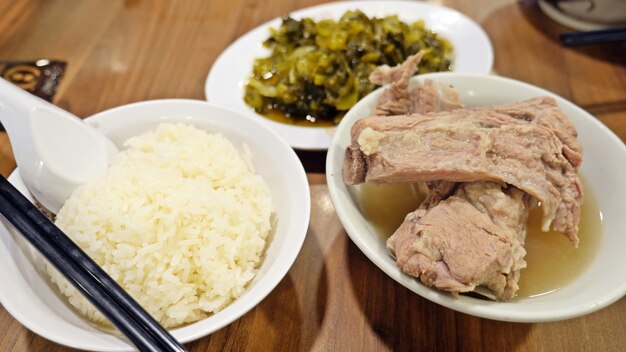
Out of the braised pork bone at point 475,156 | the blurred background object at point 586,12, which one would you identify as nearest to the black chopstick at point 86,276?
the braised pork bone at point 475,156

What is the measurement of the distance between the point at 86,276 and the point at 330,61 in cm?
157

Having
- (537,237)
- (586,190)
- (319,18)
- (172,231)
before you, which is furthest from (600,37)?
(172,231)

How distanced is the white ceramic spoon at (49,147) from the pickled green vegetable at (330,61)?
92cm

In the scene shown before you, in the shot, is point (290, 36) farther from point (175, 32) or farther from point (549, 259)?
point (549, 259)

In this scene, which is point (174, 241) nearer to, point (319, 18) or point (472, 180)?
point (472, 180)

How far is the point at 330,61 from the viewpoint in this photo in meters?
2.36

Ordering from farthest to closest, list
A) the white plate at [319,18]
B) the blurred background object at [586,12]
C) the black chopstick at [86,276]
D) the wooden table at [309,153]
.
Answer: the blurred background object at [586,12] → the white plate at [319,18] → the wooden table at [309,153] → the black chopstick at [86,276]

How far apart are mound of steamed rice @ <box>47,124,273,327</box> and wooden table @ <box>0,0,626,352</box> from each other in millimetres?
210

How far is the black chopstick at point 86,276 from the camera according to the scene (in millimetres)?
1126

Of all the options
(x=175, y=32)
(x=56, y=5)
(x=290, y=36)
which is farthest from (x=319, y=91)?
(x=56, y=5)

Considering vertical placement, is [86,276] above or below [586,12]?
above

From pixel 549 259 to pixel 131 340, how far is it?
1355mm

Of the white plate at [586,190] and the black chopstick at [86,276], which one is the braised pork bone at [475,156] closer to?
the white plate at [586,190]

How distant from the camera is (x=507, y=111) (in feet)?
5.32
